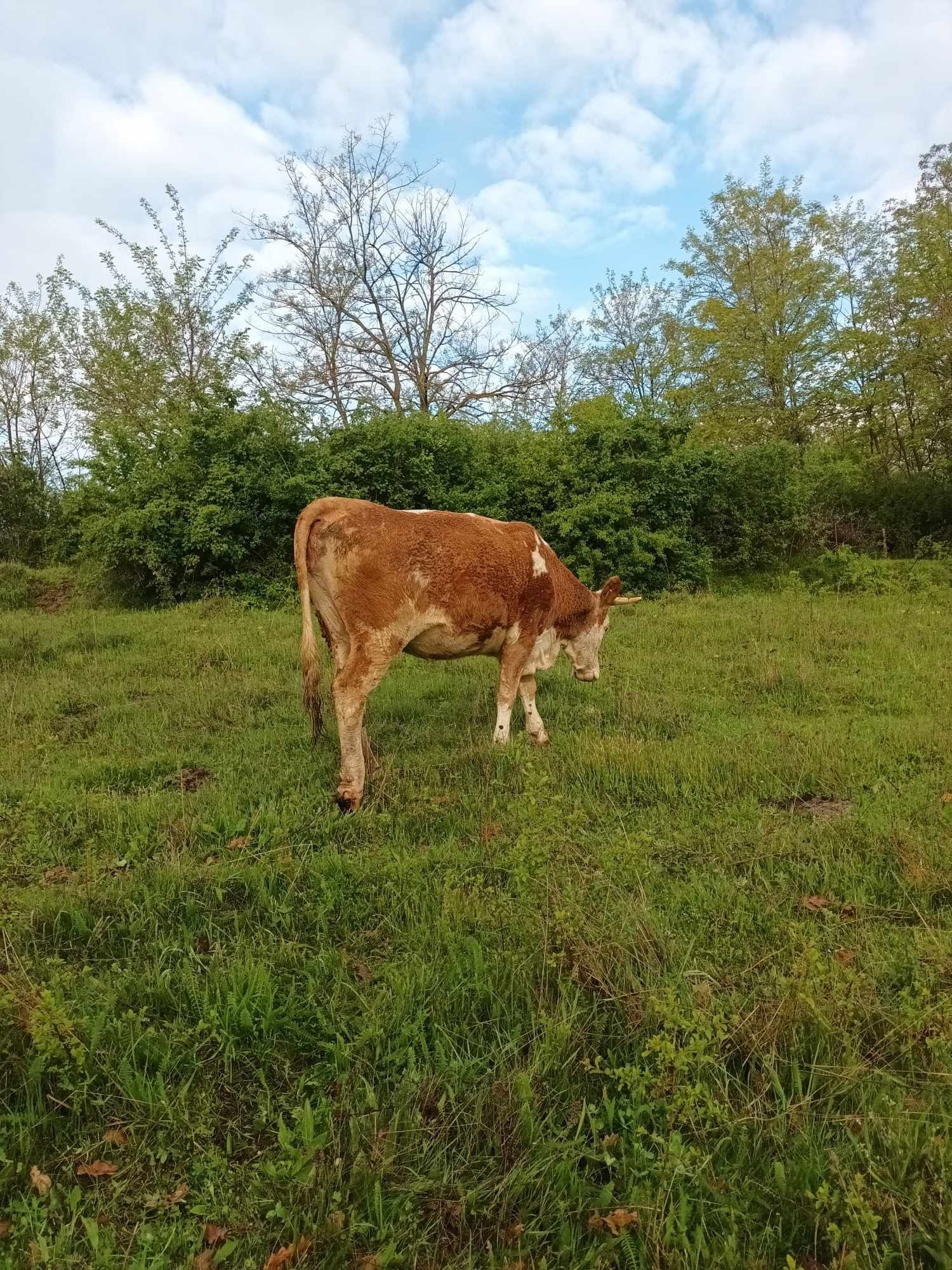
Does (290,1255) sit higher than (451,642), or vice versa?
(451,642)

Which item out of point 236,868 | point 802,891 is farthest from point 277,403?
point 802,891

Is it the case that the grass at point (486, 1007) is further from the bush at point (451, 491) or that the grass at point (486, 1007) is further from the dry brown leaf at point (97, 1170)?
the bush at point (451, 491)

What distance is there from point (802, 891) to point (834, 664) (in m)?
5.85

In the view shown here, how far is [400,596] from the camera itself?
5500 mm

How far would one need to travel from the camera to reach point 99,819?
187 inches

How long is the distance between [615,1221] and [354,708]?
148 inches

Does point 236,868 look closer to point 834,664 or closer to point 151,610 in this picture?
point 834,664

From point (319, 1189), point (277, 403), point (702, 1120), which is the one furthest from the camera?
point (277, 403)

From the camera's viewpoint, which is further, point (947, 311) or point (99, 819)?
point (947, 311)

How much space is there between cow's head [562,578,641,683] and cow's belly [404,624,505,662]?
146 cm

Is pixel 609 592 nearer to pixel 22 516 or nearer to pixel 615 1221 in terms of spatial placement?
pixel 615 1221

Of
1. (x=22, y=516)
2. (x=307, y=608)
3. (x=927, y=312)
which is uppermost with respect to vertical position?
(x=927, y=312)

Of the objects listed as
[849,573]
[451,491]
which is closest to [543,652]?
[451,491]

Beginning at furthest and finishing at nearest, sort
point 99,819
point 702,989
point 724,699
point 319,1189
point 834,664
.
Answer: point 834,664, point 724,699, point 99,819, point 702,989, point 319,1189
